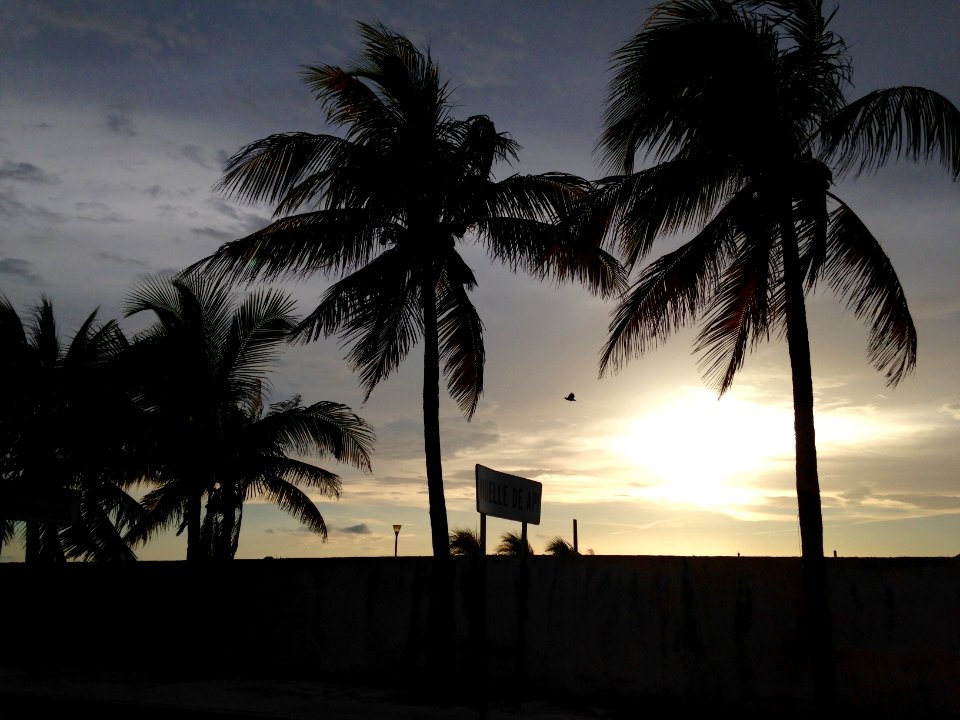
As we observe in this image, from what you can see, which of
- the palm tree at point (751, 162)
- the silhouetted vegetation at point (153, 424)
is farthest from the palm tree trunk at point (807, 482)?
the silhouetted vegetation at point (153, 424)

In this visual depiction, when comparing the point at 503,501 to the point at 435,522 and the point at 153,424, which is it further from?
the point at 153,424

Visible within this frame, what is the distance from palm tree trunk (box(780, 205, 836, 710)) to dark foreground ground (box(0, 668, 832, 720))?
1.54 metres

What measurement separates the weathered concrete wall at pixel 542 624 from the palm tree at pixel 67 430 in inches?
85.9

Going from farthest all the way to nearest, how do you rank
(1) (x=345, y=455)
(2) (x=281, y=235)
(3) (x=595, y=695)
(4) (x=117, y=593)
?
1. (1) (x=345, y=455)
2. (4) (x=117, y=593)
3. (2) (x=281, y=235)
4. (3) (x=595, y=695)

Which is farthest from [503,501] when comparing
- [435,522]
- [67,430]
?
[67,430]

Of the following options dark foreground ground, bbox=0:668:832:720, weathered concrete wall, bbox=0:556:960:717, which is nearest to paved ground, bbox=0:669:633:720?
dark foreground ground, bbox=0:668:832:720

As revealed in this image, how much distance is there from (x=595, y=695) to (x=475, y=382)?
5021mm

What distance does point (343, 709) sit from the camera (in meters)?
11.0

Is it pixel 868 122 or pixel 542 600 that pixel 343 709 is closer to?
pixel 542 600

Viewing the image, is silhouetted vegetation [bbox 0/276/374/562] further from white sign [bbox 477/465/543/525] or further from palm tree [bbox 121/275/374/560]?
white sign [bbox 477/465/543/525]

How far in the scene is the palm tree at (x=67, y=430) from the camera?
659 inches

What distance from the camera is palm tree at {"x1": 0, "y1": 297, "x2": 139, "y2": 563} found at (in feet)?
54.9

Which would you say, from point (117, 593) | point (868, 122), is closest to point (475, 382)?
point (868, 122)

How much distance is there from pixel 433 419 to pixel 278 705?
166 inches
